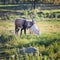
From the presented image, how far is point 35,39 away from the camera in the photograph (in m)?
2.12

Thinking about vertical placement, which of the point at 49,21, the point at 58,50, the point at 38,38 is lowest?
the point at 58,50

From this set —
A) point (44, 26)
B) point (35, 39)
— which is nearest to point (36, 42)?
point (35, 39)

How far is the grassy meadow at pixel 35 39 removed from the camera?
207 cm

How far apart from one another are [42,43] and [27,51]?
0.20 m

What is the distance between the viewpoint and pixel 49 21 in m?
2.16

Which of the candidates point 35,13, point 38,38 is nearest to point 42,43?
point 38,38

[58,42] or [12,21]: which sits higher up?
[12,21]

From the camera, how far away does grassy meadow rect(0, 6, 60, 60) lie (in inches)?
81.5

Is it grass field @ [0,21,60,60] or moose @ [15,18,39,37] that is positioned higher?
moose @ [15,18,39,37]

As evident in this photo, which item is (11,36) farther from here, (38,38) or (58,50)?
(58,50)

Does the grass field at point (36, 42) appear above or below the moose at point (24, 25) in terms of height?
below

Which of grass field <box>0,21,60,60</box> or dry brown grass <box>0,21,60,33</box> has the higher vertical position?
dry brown grass <box>0,21,60,33</box>

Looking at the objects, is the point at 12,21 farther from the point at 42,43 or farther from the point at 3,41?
the point at 42,43

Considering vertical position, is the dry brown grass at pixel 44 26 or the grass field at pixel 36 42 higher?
the dry brown grass at pixel 44 26
